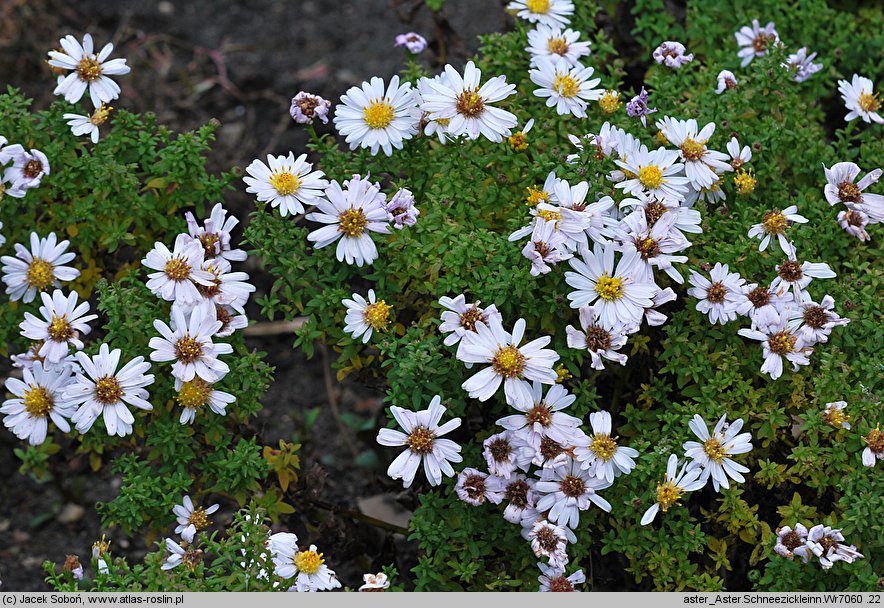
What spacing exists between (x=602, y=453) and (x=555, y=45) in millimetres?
1407

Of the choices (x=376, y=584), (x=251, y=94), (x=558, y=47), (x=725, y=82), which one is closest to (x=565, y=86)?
(x=558, y=47)

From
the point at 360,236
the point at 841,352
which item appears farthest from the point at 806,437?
the point at 360,236

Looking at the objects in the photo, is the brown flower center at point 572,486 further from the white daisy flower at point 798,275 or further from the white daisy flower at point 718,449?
the white daisy flower at point 798,275

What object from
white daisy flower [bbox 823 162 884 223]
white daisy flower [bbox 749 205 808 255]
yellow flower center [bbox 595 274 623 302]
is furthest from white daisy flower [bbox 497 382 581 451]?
white daisy flower [bbox 823 162 884 223]

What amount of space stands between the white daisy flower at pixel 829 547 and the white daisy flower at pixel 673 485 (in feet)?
1.06

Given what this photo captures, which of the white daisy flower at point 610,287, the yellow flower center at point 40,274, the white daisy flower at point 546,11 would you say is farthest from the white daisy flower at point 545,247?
the yellow flower center at point 40,274

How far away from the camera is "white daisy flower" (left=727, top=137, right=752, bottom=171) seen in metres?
2.85

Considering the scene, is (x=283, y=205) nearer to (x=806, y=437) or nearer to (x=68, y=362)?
(x=68, y=362)

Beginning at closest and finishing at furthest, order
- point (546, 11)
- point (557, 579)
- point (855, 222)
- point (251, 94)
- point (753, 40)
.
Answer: point (557, 579) < point (855, 222) < point (546, 11) < point (753, 40) < point (251, 94)

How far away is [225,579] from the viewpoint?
2406 mm

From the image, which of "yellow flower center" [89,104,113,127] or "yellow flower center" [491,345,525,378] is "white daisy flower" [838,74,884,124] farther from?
"yellow flower center" [89,104,113,127]

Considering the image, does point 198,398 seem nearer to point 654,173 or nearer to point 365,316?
point 365,316

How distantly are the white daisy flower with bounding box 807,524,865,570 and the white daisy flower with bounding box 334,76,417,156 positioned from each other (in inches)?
63.6

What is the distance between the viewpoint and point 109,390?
2561mm
